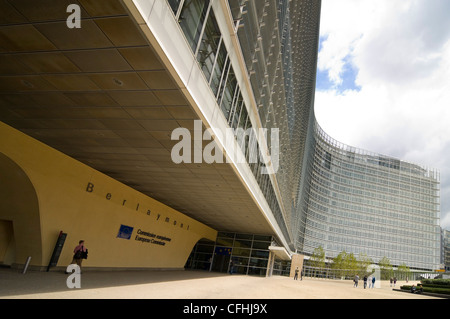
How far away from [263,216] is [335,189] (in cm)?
8209

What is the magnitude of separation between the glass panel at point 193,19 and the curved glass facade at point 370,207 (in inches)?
3258

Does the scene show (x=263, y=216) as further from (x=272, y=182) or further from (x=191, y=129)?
(x=191, y=129)

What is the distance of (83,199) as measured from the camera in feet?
44.8

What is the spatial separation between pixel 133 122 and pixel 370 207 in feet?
339

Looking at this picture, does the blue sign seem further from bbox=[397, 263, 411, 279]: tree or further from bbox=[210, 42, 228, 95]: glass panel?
bbox=[397, 263, 411, 279]: tree

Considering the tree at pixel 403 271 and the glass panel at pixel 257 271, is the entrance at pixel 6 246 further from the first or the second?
the tree at pixel 403 271

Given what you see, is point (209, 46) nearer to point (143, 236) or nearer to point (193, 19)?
point (193, 19)

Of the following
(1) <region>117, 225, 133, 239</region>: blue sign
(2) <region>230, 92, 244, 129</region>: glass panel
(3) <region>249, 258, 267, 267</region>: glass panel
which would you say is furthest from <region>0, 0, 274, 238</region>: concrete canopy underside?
(3) <region>249, 258, 267, 267</region>: glass panel

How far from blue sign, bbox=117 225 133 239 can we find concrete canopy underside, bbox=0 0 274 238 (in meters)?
4.87

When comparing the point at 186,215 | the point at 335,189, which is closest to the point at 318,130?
the point at 335,189

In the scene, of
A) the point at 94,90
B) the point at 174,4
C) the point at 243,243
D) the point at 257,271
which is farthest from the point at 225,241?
the point at 174,4

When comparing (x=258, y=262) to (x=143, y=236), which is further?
(x=258, y=262)

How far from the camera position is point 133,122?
8523 mm

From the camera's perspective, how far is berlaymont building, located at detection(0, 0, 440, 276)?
561 cm
